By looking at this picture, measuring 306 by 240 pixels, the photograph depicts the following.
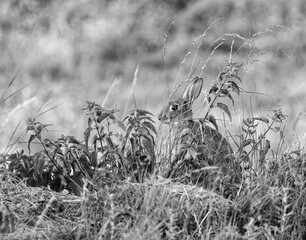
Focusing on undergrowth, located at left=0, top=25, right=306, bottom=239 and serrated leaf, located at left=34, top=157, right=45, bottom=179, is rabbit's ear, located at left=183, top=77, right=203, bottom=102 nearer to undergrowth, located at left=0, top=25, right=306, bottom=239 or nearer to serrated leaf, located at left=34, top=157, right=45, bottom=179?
undergrowth, located at left=0, top=25, right=306, bottom=239

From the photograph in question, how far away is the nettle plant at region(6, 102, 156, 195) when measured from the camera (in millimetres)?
3705

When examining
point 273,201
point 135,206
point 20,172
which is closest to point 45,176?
point 20,172

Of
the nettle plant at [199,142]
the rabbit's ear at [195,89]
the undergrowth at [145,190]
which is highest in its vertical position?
the rabbit's ear at [195,89]

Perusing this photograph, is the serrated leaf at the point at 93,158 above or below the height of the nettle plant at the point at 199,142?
below

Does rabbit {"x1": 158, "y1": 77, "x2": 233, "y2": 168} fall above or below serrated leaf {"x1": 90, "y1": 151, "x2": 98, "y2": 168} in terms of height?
above

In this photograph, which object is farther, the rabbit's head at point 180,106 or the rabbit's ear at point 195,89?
the rabbit's ear at point 195,89

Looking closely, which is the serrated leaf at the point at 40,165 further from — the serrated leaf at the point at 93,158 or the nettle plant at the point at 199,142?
the nettle plant at the point at 199,142

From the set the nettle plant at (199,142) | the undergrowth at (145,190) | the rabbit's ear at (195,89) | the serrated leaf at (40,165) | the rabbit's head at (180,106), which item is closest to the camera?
the undergrowth at (145,190)

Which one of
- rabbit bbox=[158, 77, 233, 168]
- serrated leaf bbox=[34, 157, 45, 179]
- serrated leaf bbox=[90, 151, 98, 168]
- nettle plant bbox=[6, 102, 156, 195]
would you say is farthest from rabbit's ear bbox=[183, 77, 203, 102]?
serrated leaf bbox=[34, 157, 45, 179]

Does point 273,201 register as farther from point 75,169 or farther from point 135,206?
point 75,169

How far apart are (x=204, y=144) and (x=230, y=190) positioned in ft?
1.42

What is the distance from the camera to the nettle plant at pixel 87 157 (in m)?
3.71

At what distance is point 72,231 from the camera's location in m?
3.13

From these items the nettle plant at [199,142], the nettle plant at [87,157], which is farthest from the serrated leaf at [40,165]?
the nettle plant at [199,142]
